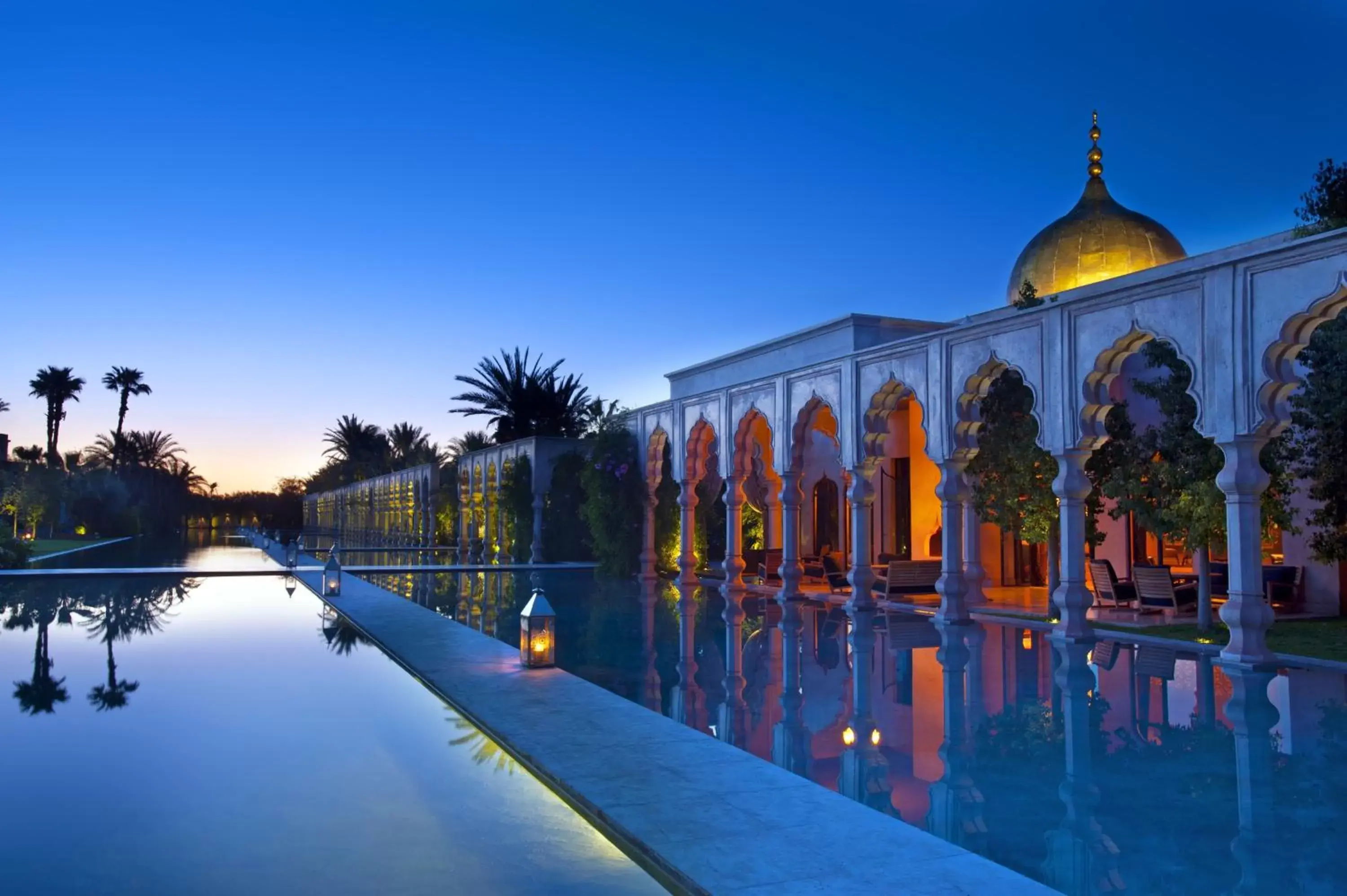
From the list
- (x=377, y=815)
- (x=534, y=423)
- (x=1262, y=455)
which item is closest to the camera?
(x=377, y=815)

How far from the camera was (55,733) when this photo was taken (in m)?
6.92

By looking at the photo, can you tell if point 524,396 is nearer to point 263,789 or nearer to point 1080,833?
point 263,789

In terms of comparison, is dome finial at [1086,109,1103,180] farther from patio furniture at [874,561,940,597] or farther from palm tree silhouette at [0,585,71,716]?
palm tree silhouette at [0,585,71,716]

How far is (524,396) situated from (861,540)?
29.2 m

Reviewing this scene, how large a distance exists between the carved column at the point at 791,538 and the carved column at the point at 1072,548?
5966mm

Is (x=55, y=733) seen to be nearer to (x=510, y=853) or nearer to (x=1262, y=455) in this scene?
(x=510, y=853)

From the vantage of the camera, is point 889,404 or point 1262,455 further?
point 889,404

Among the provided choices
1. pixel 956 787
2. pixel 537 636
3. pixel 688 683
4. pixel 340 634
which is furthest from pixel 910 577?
pixel 956 787

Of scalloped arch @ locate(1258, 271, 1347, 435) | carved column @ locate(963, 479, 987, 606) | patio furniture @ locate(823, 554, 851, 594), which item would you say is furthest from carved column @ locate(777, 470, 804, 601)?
scalloped arch @ locate(1258, 271, 1347, 435)

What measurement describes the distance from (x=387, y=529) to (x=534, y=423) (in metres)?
14.2

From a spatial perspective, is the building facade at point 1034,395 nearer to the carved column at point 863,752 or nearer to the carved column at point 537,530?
the carved column at point 863,752

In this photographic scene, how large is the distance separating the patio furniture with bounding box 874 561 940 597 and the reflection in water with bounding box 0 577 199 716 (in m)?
11.0

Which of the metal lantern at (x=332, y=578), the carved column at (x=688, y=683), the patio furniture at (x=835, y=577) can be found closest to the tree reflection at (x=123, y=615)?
the metal lantern at (x=332, y=578)

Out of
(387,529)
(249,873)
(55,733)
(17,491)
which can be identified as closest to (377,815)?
(249,873)
